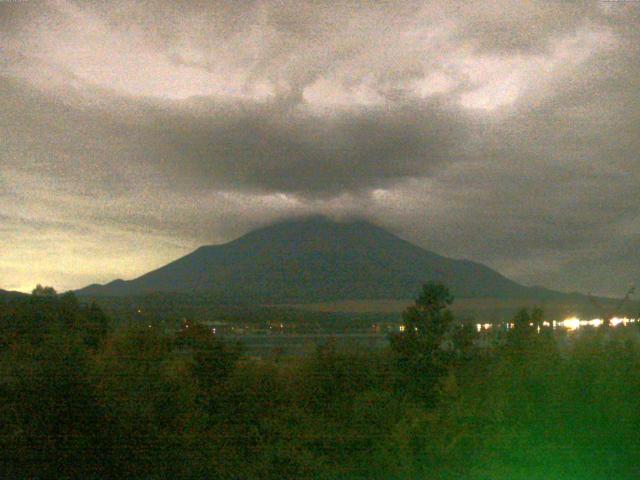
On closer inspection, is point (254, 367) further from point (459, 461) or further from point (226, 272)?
point (226, 272)

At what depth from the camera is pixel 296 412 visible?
8.75 metres

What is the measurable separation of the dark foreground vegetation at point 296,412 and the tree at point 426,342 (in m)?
1.01

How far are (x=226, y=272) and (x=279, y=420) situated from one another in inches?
1121

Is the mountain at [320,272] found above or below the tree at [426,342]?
above

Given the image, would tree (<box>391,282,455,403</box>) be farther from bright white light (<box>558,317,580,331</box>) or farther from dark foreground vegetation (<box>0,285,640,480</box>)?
bright white light (<box>558,317,580,331</box>)

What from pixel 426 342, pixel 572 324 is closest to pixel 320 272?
pixel 426 342

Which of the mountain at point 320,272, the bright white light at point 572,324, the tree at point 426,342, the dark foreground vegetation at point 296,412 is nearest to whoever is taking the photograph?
the dark foreground vegetation at point 296,412

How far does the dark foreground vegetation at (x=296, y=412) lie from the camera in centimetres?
594

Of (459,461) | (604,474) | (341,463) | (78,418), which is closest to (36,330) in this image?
(78,418)

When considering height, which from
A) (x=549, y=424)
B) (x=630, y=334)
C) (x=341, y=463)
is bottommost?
(x=341, y=463)

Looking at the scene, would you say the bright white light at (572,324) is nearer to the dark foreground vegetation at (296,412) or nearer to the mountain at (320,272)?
the dark foreground vegetation at (296,412)

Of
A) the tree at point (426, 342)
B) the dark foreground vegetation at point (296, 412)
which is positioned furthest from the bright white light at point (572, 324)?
the tree at point (426, 342)

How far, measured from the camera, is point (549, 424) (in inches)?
239

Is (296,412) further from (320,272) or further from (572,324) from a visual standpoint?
(320,272)
